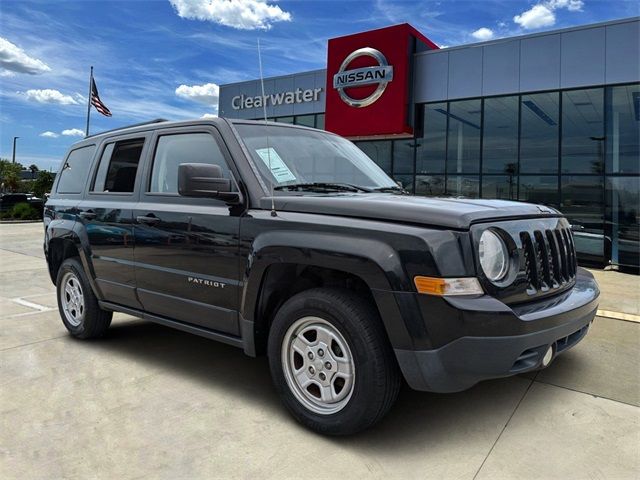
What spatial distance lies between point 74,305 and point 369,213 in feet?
11.5

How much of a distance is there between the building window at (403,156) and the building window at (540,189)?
136 inches

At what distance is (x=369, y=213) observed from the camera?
275 centimetres

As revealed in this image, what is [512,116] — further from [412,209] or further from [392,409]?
[412,209]

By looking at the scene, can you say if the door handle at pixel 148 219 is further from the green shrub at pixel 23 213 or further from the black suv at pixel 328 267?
the green shrub at pixel 23 213

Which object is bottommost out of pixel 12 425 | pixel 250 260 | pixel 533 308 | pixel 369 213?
pixel 12 425

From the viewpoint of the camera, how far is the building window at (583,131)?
1192 centimetres

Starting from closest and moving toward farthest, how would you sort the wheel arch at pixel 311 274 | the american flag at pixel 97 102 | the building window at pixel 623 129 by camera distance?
the wheel arch at pixel 311 274 < the building window at pixel 623 129 < the american flag at pixel 97 102

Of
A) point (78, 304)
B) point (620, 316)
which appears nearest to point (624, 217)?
point (620, 316)

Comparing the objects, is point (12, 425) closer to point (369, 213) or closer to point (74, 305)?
point (74, 305)

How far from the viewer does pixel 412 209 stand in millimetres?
2646

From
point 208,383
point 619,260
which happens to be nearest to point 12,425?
point 208,383

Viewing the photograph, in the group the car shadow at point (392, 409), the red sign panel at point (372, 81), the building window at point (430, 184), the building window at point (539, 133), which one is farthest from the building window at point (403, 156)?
the car shadow at point (392, 409)

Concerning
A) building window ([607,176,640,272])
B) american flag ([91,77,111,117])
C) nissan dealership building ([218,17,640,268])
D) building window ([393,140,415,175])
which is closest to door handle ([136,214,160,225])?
nissan dealership building ([218,17,640,268])

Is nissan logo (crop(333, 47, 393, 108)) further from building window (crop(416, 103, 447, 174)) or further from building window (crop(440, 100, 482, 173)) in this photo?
building window (crop(440, 100, 482, 173))
